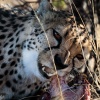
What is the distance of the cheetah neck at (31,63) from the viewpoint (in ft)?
8.89

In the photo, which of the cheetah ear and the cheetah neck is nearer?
the cheetah neck

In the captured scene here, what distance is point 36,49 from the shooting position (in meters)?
2.72

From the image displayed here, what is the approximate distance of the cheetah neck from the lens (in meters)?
2.71

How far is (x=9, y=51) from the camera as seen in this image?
9.27 feet

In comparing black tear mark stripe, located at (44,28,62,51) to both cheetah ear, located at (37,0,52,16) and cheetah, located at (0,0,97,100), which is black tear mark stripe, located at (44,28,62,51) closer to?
cheetah, located at (0,0,97,100)

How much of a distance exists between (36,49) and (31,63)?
0.30 feet

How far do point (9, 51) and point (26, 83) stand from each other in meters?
0.23

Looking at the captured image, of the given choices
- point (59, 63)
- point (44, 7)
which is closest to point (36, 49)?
point (59, 63)

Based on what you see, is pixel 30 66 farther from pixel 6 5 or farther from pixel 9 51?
pixel 6 5

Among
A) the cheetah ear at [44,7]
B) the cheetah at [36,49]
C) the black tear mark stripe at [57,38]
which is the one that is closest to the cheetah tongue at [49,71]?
the cheetah at [36,49]

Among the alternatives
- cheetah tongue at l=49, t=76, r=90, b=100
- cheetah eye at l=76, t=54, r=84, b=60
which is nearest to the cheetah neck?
cheetah tongue at l=49, t=76, r=90, b=100

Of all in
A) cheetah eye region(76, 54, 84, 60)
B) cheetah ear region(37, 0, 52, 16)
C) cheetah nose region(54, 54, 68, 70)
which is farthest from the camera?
cheetah ear region(37, 0, 52, 16)

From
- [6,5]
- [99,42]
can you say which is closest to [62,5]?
[6,5]

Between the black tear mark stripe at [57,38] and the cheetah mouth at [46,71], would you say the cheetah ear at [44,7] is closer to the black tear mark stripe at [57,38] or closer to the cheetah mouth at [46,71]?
the black tear mark stripe at [57,38]
